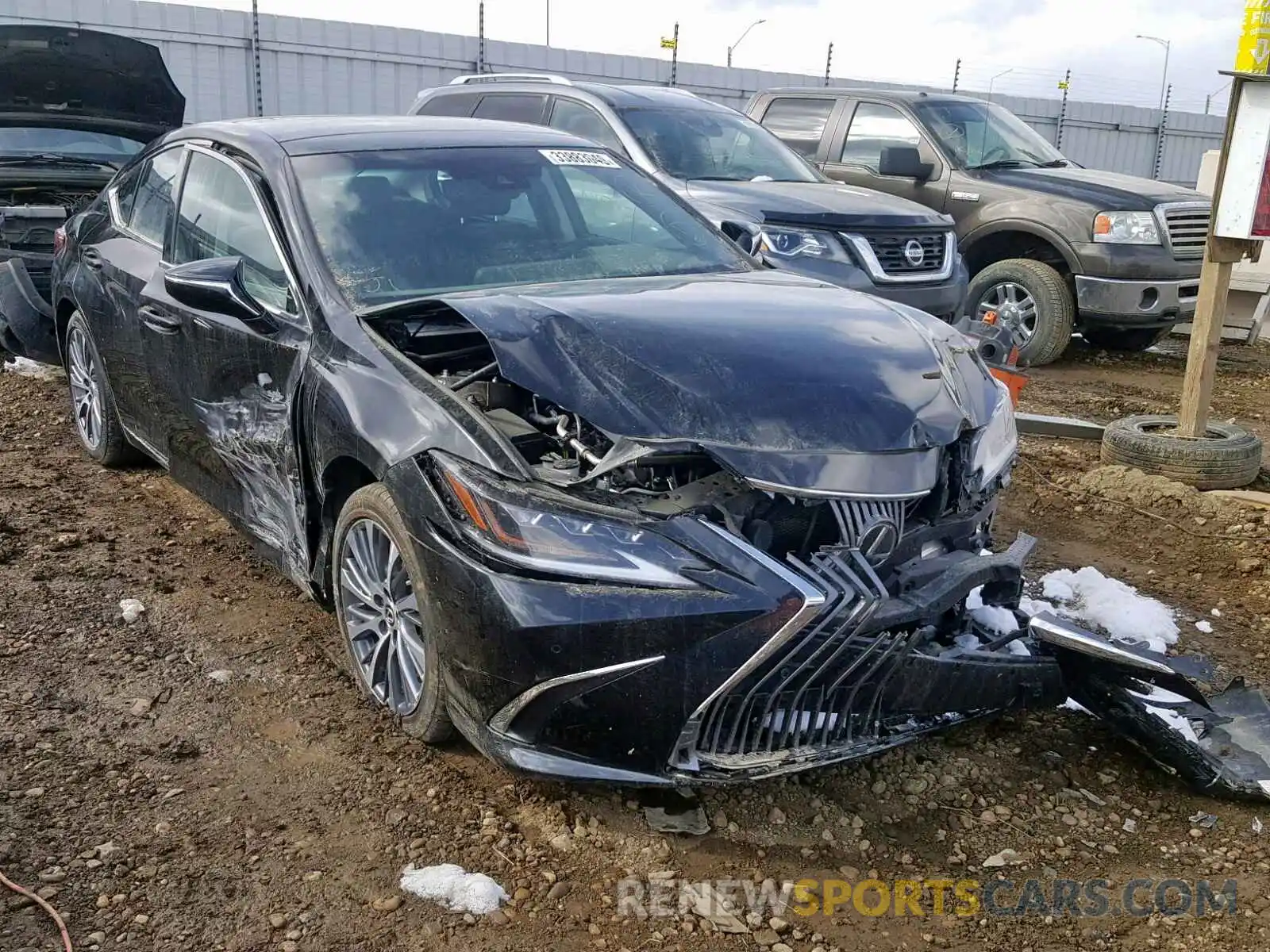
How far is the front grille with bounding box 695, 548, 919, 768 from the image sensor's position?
2578 mm

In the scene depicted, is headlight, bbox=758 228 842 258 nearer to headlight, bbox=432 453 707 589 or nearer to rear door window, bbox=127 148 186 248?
rear door window, bbox=127 148 186 248

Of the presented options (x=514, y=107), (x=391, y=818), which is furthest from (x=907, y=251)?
(x=391, y=818)

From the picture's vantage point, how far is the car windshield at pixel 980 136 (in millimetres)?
9438

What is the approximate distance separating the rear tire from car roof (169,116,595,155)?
6.55m

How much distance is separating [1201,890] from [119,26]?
15.4 meters

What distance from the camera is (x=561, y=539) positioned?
2.68 meters

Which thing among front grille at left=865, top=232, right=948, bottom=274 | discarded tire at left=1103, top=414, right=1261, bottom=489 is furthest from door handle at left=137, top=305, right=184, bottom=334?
front grille at left=865, top=232, right=948, bottom=274

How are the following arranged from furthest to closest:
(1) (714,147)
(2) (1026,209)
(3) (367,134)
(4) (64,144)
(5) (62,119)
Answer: (2) (1026,209) < (1) (714,147) < (4) (64,144) < (5) (62,119) < (3) (367,134)

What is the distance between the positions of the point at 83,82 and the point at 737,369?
6.29 m

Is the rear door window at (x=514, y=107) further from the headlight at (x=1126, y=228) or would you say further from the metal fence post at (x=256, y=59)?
the metal fence post at (x=256, y=59)

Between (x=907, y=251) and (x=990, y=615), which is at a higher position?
(x=907, y=251)

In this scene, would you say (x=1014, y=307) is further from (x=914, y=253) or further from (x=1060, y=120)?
(x=1060, y=120)

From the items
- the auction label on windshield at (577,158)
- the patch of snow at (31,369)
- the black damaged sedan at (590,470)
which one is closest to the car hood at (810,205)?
the auction label on windshield at (577,158)

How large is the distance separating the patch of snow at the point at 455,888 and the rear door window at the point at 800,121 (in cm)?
813
